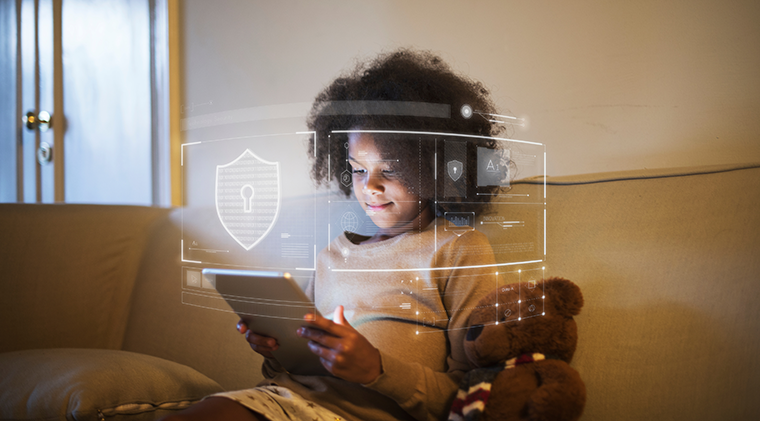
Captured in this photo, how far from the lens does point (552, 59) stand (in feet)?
1.47

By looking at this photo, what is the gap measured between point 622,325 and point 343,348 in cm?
34

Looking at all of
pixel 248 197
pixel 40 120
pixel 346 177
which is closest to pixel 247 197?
pixel 248 197

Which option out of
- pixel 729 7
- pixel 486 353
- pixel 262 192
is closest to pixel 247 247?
pixel 262 192

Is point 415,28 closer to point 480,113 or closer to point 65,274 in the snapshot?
point 480,113

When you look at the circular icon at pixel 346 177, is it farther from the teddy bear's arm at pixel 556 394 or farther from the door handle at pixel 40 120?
the door handle at pixel 40 120

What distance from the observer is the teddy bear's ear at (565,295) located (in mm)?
456

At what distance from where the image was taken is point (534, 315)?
0.45 m

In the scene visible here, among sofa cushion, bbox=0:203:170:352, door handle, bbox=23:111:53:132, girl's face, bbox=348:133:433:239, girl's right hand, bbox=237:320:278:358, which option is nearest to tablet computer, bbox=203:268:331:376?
girl's right hand, bbox=237:320:278:358

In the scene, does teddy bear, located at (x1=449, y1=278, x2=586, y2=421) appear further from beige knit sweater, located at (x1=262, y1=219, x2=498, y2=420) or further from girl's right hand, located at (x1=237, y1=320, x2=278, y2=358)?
girl's right hand, located at (x1=237, y1=320, x2=278, y2=358)

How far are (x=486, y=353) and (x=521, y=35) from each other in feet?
1.19

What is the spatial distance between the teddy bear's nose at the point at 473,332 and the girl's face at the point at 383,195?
129 millimetres

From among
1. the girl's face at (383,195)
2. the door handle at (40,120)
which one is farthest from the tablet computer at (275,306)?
the door handle at (40,120)

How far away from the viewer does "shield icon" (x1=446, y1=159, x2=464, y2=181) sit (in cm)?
42

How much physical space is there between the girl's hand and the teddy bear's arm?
0.17 meters
